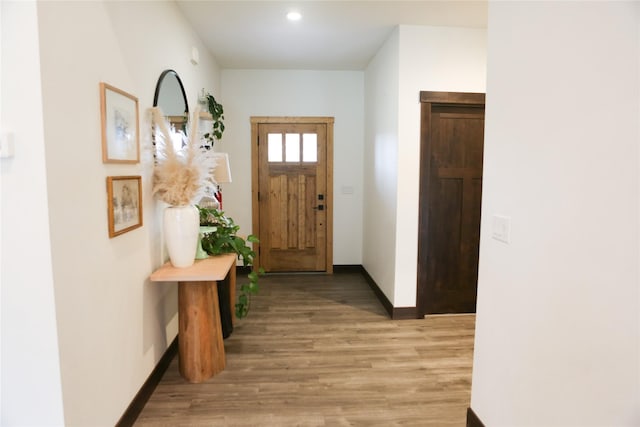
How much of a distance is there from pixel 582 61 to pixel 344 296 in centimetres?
347

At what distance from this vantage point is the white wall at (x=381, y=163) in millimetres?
3629

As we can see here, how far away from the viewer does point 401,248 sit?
3586mm

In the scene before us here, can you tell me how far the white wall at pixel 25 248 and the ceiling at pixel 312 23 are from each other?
1878 mm

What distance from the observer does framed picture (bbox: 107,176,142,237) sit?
6.08ft

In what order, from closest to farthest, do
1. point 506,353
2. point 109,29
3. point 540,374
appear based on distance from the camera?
1. point 540,374
2. point 506,353
3. point 109,29

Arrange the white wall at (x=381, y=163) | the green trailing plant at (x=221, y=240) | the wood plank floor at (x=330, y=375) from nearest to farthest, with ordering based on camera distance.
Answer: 1. the wood plank floor at (x=330, y=375)
2. the green trailing plant at (x=221, y=240)
3. the white wall at (x=381, y=163)

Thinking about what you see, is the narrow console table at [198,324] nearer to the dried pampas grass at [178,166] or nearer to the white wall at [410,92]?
the dried pampas grass at [178,166]

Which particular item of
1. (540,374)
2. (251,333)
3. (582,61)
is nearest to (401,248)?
(251,333)

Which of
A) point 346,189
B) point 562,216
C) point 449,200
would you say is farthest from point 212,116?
point 562,216

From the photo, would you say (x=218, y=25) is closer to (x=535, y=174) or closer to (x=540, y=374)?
(x=535, y=174)

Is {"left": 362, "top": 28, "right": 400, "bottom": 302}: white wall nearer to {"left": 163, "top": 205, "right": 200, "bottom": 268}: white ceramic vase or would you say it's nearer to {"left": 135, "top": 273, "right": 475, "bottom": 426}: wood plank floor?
{"left": 135, "top": 273, "right": 475, "bottom": 426}: wood plank floor

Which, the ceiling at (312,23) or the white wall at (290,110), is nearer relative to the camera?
the ceiling at (312,23)

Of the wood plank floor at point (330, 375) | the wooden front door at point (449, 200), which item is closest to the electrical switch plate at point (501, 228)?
the wood plank floor at point (330, 375)

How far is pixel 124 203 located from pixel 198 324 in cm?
95
